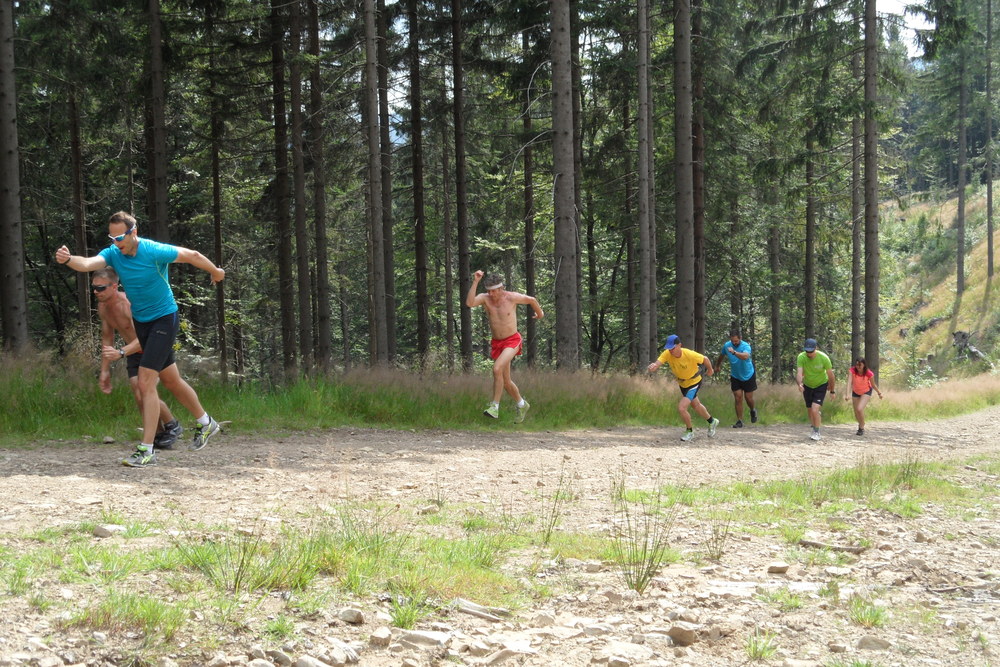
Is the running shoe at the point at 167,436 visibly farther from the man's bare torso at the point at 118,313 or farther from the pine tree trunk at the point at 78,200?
the pine tree trunk at the point at 78,200

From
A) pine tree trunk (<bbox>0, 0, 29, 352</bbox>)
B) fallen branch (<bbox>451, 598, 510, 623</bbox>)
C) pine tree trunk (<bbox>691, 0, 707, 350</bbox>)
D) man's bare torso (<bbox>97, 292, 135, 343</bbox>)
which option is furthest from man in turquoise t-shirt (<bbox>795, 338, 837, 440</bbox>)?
pine tree trunk (<bbox>0, 0, 29, 352</bbox>)

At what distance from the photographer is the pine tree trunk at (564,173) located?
54.0 feet

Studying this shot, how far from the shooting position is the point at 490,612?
163 inches

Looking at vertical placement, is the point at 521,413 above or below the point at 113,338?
below

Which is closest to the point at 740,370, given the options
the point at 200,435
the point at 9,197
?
the point at 200,435

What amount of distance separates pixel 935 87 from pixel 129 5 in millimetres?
51913

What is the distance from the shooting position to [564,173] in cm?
1655

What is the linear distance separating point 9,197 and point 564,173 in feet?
36.6

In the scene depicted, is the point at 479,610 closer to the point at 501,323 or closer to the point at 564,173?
the point at 501,323

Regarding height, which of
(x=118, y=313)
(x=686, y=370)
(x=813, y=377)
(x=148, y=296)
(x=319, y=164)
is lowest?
(x=813, y=377)

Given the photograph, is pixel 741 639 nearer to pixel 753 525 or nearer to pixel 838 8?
pixel 753 525

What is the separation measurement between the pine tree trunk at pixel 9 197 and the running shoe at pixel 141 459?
934 centimetres

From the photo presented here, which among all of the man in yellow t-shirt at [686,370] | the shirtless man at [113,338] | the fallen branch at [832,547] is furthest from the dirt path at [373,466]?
the fallen branch at [832,547]

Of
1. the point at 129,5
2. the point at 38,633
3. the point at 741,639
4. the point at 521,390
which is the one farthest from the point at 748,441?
the point at 129,5
